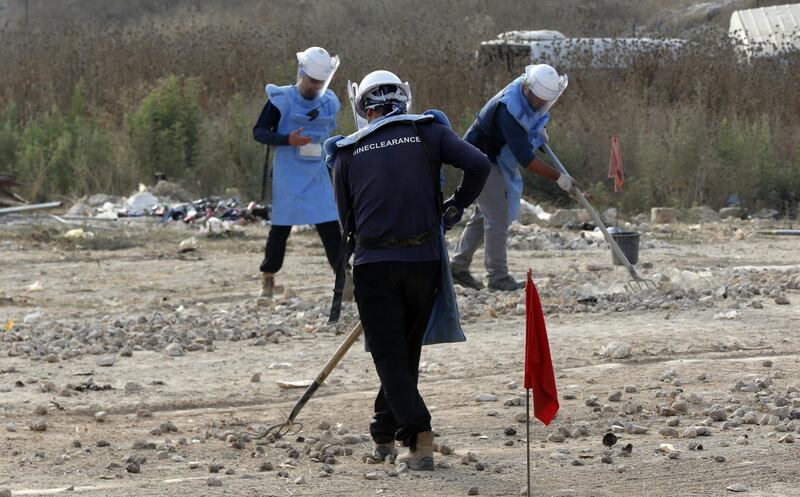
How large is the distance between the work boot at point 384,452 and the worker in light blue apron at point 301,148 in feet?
14.4

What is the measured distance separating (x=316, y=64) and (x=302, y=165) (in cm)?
87

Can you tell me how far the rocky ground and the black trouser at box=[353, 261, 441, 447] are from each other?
293 mm

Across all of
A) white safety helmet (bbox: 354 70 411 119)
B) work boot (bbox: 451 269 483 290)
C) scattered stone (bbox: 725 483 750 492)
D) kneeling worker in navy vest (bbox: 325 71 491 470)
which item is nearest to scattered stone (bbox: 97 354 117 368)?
kneeling worker in navy vest (bbox: 325 71 491 470)

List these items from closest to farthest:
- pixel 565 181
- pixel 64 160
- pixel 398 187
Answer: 1. pixel 398 187
2. pixel 565 181
3. pixel 64 160

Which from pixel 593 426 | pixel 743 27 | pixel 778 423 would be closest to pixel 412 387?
pixel 593 426

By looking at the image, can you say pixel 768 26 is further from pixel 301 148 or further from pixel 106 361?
pixel 106 361

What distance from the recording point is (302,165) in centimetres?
1102

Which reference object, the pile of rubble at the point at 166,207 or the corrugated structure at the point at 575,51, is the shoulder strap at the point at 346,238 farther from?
the corrugated structure at the point at 575,51

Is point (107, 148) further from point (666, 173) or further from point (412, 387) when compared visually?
point (412, 387)

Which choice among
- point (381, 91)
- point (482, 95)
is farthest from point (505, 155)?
point (482, 95)

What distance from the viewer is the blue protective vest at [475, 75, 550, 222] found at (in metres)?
11.0

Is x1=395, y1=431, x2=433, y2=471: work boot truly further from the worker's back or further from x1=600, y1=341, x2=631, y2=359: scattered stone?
x1=600, y1=341, x2=631, y2=359: scattered stone

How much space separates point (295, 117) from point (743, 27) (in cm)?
1787

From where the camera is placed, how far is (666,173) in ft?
60.8
